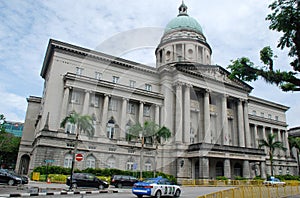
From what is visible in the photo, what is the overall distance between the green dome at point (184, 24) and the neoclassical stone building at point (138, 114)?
32.8ft

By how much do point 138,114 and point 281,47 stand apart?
3453cm

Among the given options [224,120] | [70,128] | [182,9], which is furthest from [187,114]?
[182,9]

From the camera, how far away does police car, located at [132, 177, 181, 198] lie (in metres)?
16.3

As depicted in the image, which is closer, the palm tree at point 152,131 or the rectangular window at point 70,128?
the palm tree at point 152,131

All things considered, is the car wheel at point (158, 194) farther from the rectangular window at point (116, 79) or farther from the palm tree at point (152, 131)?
the rectangular window at point (116, 79)

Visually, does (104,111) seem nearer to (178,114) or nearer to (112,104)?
(112,104)

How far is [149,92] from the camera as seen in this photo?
44906 millimetres

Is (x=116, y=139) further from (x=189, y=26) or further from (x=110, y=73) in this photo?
(x=189, y=26)

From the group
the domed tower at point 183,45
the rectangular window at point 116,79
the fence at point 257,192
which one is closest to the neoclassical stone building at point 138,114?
the rectangular window at point 116,79

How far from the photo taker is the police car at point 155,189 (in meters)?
16.3

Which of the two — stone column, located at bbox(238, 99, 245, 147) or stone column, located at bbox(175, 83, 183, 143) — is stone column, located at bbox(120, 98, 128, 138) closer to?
A: stone column, located at bbox(175, 83, 183, 143)

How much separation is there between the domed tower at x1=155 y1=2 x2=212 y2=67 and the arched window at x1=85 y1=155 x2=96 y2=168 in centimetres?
3018

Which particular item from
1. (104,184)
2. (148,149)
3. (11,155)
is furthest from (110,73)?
(11,155)

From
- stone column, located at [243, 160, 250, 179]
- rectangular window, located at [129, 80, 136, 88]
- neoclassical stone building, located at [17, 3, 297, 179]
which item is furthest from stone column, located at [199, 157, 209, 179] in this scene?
rectangular window, located at [129, 80, 136, 88]
